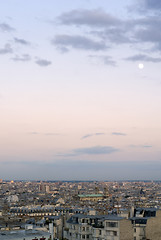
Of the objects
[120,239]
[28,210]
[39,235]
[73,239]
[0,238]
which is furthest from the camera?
[28,210]

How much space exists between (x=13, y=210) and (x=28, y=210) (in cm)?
672

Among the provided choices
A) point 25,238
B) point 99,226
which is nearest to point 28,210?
point 99,226

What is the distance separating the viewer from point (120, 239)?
5300 centimetres

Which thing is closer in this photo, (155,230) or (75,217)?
(155,230)

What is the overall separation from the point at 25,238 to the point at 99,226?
1353 centimetres

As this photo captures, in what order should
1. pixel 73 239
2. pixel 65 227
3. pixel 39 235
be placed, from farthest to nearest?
1. pixel 65 227
2. pixel 73 239
3. pixel 39 235

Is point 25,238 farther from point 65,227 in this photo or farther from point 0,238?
point 65,227

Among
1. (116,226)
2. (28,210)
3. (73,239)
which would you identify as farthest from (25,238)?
(28,210)

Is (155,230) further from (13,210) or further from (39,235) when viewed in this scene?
(13,210)

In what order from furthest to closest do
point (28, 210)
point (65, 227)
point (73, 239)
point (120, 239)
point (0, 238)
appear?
point (28, 210)
point (65, 227)
point (73, 239)
point (120, 239)
point (0, 238)

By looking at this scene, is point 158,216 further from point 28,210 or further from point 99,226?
point 28,210

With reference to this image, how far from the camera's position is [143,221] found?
56625 millimetres

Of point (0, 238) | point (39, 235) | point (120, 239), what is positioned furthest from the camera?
point (120, 239)

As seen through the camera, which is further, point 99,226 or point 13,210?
point 13,210
